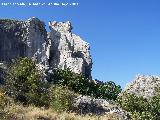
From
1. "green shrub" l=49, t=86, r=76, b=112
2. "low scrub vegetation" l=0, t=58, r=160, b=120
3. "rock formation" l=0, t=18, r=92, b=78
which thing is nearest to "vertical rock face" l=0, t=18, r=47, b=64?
"rock formation" l=0, t=18, r=92, b=78

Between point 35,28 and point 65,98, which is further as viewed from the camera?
point 35,28

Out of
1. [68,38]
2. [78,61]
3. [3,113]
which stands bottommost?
[3,113]

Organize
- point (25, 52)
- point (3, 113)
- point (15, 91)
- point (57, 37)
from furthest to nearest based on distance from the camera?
1. point (57, 37)
2. point (25, 52)
3. point (15, 91)
4. point (3, 113)

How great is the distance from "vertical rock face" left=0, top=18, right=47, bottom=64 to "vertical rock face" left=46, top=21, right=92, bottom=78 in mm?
4344

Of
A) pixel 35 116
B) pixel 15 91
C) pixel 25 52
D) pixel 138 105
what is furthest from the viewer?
pixel 25 52

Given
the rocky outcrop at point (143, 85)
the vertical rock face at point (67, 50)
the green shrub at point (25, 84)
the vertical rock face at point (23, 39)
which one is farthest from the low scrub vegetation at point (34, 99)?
the vertical rock face at point (23, 39)

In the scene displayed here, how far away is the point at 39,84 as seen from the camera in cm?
3909

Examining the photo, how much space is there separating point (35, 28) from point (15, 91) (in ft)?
356

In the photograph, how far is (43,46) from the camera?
144375 millimetres

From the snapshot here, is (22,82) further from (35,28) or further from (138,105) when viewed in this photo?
(35,28)

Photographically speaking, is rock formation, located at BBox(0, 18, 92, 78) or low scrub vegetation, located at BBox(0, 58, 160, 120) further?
rock formation, located at BBox(0, 18, 92, 78)

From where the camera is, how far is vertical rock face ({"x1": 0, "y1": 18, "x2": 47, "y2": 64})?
452 feet

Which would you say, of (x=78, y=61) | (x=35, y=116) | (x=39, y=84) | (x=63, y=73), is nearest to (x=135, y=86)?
(x=63, y=73)

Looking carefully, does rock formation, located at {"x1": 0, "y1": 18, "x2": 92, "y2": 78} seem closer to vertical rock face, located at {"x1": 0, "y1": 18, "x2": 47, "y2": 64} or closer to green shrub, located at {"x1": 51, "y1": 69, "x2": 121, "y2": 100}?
vertical rock face, located at {"x1": 0, "y1": 18, "x2": 47, "y2": 64}
